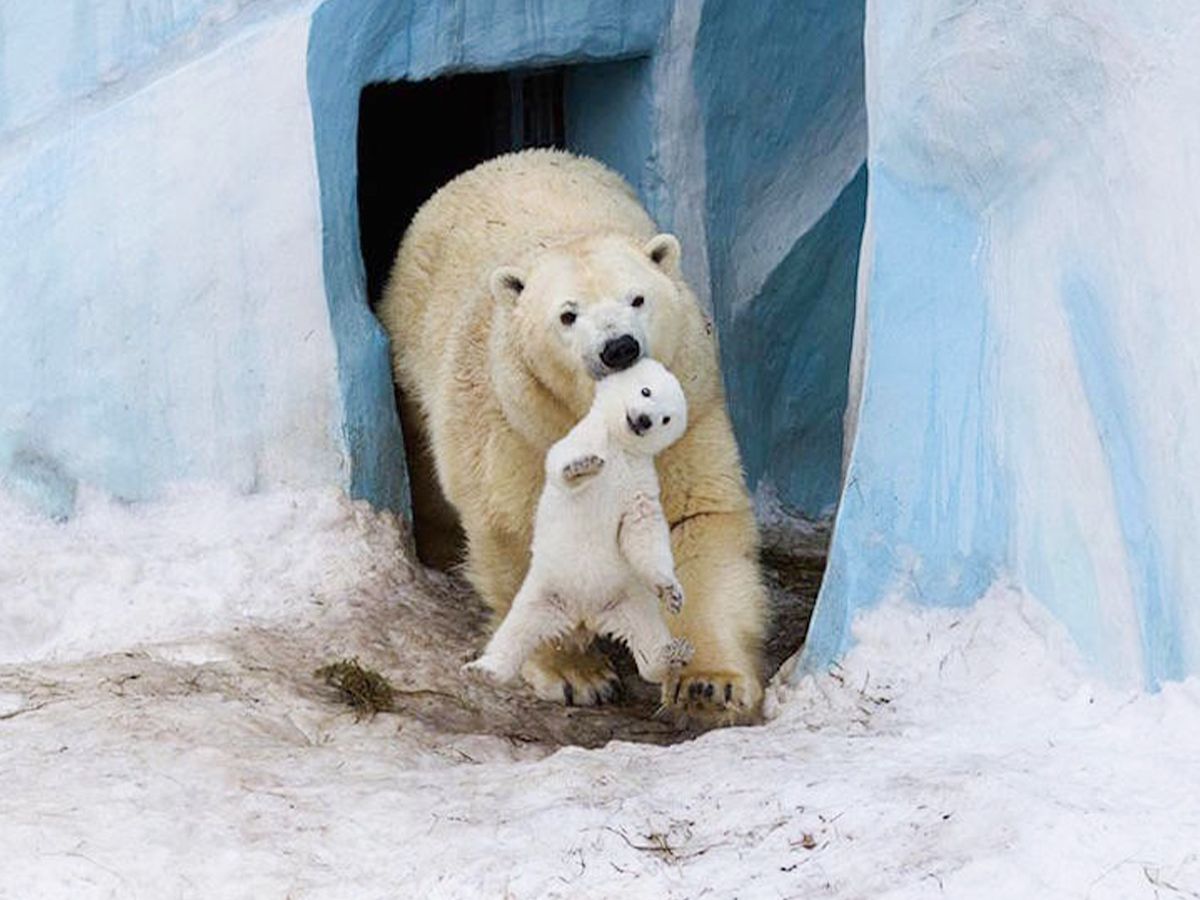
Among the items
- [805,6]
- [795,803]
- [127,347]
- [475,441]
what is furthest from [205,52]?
[795,803]

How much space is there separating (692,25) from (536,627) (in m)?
2.60

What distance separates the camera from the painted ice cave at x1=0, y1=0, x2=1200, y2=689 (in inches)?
163

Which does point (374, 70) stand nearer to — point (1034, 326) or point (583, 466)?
point (583, 466)

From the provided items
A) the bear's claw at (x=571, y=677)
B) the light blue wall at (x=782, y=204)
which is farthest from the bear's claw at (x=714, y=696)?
the light blue wall at (x=782, y=204)

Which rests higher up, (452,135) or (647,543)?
(452,135)

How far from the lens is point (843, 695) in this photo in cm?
460

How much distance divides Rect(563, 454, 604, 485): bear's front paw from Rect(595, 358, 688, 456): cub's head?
115 millimetres

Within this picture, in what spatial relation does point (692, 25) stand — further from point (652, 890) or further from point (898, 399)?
point (652, 890)

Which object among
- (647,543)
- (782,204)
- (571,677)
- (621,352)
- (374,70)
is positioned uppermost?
(374,70)

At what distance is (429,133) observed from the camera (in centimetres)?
866

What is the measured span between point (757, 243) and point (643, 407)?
8.34 ft

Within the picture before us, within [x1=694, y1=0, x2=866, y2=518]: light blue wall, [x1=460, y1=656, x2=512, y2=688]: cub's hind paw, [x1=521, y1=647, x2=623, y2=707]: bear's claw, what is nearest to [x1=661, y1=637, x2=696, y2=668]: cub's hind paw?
[x1=460, y1=656, x2=512, y2=688]: cub's hind paw

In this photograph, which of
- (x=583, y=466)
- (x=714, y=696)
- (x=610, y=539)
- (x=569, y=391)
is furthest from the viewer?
(x=569, y=391)

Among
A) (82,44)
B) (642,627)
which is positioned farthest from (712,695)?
(82,44)
